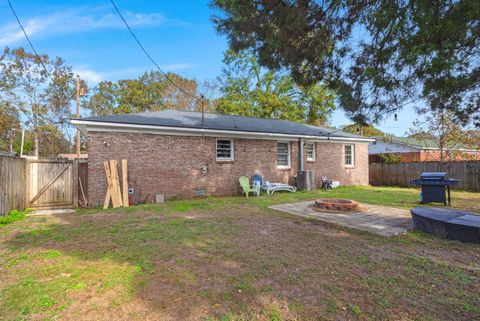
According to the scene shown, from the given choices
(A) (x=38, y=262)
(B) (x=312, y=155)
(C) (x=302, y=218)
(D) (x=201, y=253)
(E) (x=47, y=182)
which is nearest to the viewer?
(A) (x=38, y=262)

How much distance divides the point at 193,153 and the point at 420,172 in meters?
13.6

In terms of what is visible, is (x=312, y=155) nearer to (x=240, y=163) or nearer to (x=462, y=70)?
(x=240, y=163)

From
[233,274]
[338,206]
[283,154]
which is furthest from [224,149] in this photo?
[233,274]

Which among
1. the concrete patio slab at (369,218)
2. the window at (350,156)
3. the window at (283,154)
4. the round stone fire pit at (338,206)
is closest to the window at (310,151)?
the window at (283,154)

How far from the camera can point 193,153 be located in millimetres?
11008

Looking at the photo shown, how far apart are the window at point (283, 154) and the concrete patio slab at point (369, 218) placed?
17.2 ft

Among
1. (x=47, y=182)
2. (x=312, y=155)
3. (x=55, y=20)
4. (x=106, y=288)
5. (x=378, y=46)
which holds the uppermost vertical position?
(x=55, y=20)

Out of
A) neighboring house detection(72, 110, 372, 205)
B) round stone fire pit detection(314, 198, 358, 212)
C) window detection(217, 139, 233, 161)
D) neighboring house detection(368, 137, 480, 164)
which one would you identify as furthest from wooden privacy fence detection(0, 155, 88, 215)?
neighboring house detection(368, 137, 480, 164)

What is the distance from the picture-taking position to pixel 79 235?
5348 millimetres

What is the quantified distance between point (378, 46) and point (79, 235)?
24.9ft

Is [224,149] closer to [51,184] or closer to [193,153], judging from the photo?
[193,153]

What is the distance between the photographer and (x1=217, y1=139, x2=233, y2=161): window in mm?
11812

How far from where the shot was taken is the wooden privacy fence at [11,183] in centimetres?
689

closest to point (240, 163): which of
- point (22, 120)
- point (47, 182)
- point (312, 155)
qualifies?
point (312, 155)
